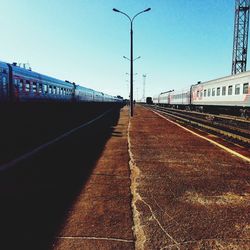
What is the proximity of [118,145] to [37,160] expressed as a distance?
11.0 ft

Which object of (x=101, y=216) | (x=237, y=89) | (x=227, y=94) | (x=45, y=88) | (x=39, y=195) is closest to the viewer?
(x=101, y=216)

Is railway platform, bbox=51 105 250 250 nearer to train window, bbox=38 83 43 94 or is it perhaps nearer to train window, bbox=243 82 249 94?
train window, bbox=243 82 249 94

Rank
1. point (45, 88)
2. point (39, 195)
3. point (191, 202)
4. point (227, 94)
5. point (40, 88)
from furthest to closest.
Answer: point (227, 94) → point (45, 88) → point (40, 88) → point (39, 195) → point (191, 202)

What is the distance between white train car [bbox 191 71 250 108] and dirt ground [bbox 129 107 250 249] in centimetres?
1499

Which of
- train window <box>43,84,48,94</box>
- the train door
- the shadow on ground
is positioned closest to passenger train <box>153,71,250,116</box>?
train window <box>43,84,48,94</box>

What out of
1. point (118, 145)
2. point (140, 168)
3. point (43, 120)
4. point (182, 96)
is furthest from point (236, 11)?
point (140, 168)

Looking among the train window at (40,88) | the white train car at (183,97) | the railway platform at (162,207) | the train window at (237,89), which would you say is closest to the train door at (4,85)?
the train window at (40,88)

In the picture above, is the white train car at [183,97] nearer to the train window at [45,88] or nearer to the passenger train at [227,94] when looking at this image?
the passenger train at [227,94]

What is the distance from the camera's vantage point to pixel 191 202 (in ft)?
14.1

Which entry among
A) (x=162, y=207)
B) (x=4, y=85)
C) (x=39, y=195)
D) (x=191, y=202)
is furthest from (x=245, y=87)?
(x=39, y=195)

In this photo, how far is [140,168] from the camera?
6.51m

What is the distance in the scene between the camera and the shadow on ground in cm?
322

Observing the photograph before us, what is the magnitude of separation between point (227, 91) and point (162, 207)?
23.0 meters

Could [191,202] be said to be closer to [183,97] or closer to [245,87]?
[245,87]
